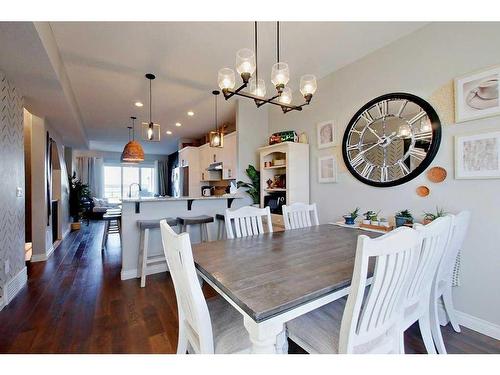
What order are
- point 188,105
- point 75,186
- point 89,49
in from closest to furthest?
1. point 89,49
2. point 188,105
3. point 75,186

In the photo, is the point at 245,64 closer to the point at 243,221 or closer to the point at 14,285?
the point at 243,221

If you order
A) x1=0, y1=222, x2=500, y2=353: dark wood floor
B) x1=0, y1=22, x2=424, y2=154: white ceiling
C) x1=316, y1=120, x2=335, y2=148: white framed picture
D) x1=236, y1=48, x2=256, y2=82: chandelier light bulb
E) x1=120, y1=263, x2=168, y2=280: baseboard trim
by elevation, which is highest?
x1=0, y1=22, x2=424, y2=154: white ceiling

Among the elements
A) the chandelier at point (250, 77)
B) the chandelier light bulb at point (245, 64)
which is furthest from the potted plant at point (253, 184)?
the chandelier light bulb at point (245, 64)

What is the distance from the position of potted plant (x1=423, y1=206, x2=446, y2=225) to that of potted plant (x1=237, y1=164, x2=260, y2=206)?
234 cm

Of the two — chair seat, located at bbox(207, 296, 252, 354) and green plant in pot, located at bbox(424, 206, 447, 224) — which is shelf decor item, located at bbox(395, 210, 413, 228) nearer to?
green plant in pot, located at bbox(424, 206, 447, 224)

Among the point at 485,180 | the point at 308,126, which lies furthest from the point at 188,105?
the point at 485,180

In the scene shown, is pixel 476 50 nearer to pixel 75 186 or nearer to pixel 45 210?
pixel 45 210

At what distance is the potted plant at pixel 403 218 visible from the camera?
207 cm

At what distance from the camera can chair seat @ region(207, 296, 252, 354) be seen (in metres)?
1.08

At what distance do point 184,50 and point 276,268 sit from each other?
247 centimetres

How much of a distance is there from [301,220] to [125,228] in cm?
A: 218

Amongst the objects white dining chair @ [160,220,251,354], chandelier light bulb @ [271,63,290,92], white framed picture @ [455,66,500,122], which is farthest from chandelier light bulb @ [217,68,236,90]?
white framed picture @ [455,66,500,122]

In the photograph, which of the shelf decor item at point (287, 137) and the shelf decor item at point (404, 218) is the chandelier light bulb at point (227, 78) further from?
the shelf decor item at point (404, 218)

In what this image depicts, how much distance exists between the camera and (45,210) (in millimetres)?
3811
